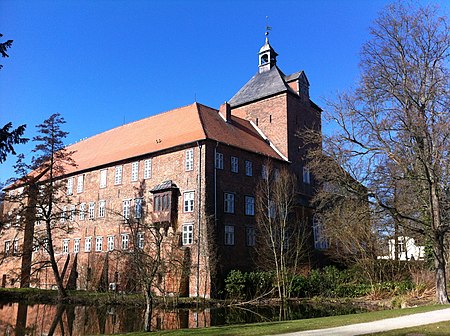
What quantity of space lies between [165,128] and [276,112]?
9249 mm

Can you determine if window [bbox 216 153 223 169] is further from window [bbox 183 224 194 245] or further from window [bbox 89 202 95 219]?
window [bbox 89 202 95 219]

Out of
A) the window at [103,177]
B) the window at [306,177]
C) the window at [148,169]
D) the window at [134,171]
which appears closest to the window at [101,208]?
the window at [103,177]

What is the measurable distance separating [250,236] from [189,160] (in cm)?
670

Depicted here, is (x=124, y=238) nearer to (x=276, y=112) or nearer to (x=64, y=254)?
(x=64, y=254)

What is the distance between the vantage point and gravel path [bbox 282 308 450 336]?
10313 mm

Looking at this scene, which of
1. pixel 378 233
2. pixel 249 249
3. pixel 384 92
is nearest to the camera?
pixel 384 92

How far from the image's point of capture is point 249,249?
3009cm

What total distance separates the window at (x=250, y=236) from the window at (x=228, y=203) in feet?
6.46

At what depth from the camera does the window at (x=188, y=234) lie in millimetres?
28047

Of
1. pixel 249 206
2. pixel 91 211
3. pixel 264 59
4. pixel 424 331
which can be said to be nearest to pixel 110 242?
pixel 91 211

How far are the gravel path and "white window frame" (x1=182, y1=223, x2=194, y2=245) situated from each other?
16.4 m

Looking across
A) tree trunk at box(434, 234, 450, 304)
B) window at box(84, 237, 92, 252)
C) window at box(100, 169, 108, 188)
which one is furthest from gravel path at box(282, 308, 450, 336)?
window at box(84, 237, 92, 252)

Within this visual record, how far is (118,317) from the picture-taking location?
68.1 ft

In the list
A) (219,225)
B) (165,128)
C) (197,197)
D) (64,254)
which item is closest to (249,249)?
(219,225)
